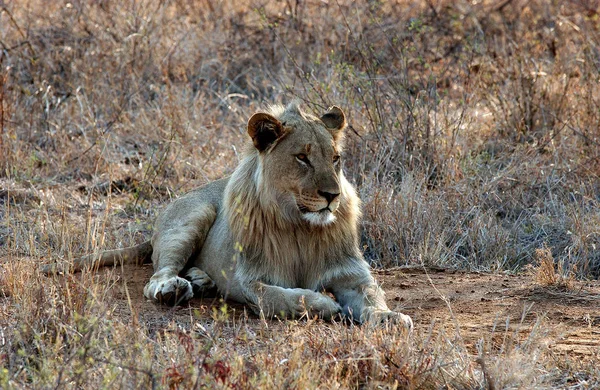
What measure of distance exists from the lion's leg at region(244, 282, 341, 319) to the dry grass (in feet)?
0.63

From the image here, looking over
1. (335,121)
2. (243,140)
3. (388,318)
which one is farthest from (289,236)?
(243,140)

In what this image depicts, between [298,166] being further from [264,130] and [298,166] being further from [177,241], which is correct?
[177,241]

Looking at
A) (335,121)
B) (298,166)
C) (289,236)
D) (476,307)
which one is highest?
(335,121)

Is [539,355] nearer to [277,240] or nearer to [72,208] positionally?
[277,240]

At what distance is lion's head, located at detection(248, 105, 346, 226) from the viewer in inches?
183

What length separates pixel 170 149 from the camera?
7871 mm

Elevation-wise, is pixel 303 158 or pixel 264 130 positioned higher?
pixel 264 130

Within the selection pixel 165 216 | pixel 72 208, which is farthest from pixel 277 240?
pixel 72 208

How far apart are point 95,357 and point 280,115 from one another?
1971 mm

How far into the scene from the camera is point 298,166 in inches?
187

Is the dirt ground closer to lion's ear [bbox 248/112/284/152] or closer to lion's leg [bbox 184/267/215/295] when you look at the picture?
lion's leg [bbox 184/267/215/295]

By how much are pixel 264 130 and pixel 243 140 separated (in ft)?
10.1

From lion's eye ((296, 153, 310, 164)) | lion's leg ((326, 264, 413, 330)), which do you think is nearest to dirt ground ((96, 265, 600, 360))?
lion's leg ((326, 264, 413, 330))

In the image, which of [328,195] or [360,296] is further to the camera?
[360,296]
